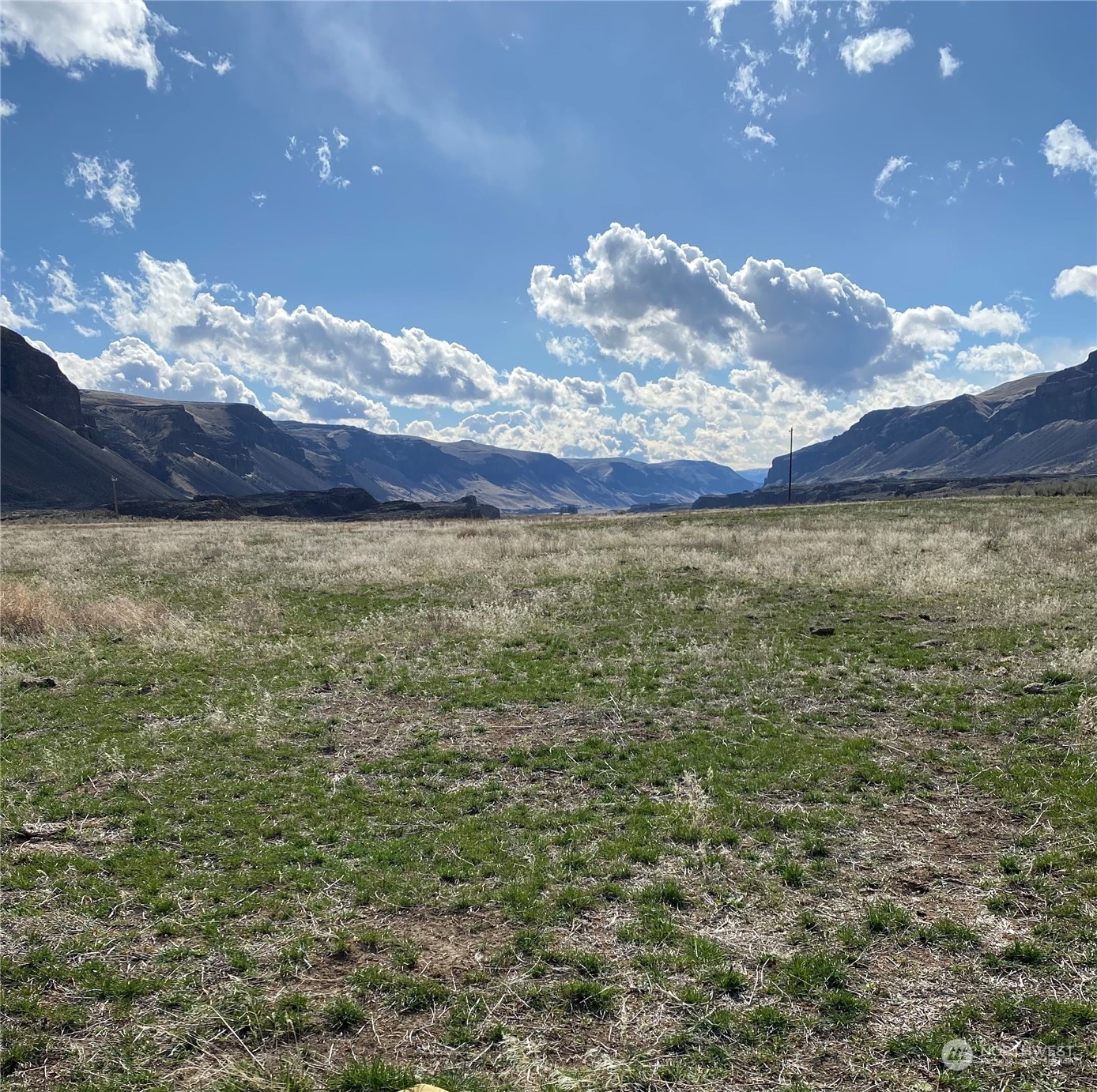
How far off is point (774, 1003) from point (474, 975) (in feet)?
8.97

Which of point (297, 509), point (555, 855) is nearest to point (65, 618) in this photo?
point (555, 855)

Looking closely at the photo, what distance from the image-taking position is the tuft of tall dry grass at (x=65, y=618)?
18.9 m

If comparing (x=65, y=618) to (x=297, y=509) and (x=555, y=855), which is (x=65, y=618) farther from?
(x=297, y=509)

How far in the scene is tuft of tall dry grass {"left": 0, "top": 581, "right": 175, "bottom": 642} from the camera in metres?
18.9

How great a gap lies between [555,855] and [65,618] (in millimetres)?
19463

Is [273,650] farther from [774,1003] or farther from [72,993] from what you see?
[774,1003]

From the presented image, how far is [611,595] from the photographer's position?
78.8ft

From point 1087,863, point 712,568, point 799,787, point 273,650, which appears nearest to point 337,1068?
point 799,787
